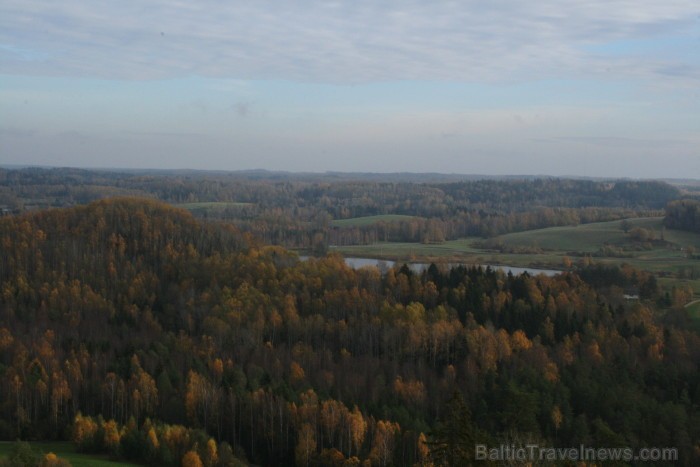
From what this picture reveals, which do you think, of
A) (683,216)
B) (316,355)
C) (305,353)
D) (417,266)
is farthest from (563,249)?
(305,353)

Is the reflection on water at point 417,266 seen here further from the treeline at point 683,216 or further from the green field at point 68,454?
the green field at point 68,454

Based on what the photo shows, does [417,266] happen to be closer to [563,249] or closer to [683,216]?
[563,249]

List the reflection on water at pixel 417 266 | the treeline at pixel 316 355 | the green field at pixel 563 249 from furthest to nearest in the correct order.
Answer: the green field at pixel 563 249 < the reflection on water at pixel 417 266 < the treeline at pixel 316 355

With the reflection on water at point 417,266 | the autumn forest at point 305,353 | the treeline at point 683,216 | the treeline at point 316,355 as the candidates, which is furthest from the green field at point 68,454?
the treeline at point 683,216

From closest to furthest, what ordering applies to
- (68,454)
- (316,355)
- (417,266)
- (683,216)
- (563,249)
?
1. (68,454)
2. (316,355)
3. (417,266)
4. (563,249)
5. (683,216)

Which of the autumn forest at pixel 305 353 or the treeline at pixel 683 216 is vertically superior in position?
the treeline at pixel 683 216

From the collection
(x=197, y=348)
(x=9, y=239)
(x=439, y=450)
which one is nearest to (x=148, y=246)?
(x=9, y=239)
